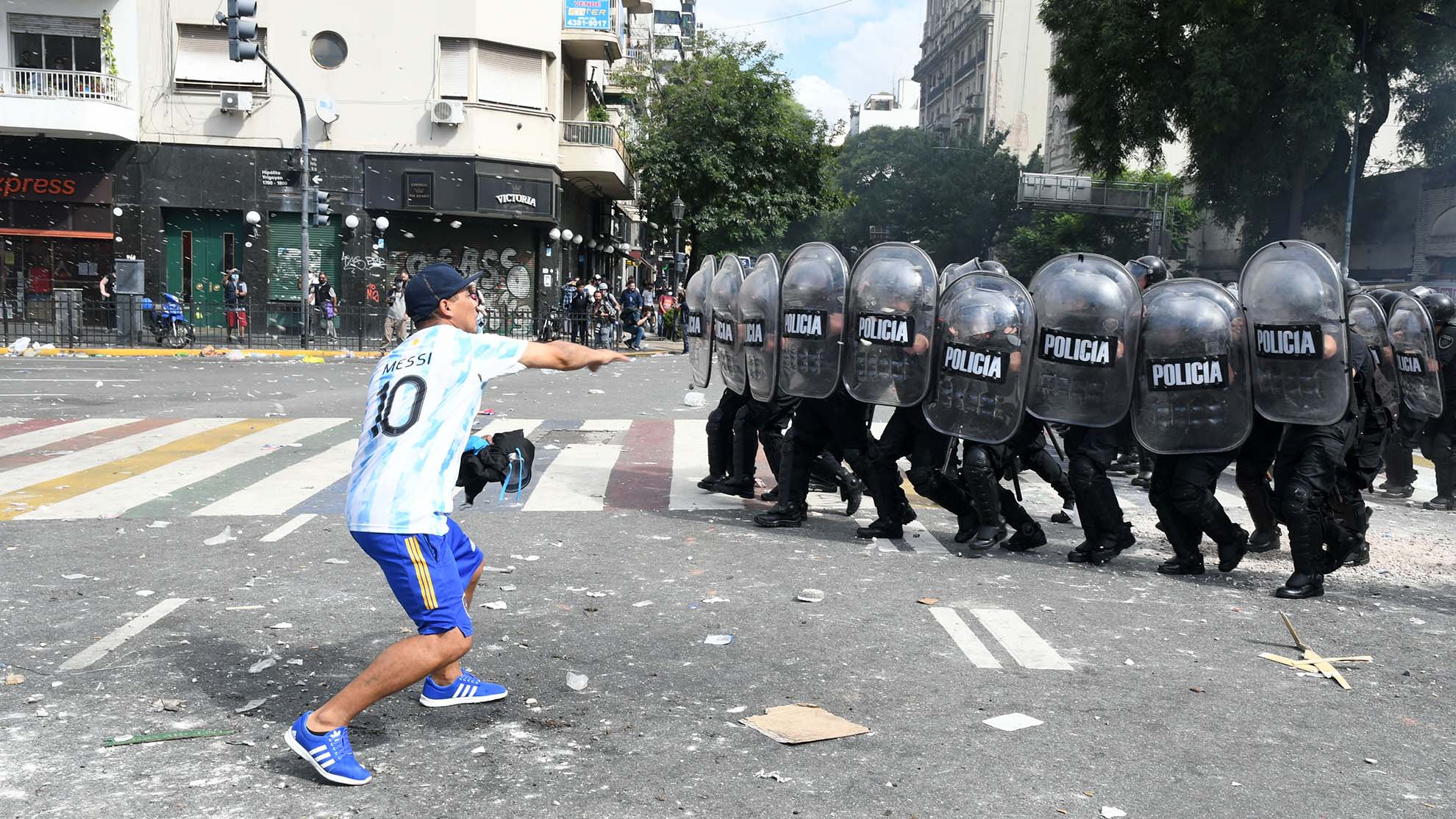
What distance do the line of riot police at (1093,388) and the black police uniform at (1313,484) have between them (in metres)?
0.01

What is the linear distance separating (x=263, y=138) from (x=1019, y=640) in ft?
94.6

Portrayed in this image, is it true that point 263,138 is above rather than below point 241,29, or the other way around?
below

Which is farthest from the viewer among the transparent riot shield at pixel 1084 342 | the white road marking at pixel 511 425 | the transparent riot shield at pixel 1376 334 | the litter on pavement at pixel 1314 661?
the white road marking at pixel 511 425

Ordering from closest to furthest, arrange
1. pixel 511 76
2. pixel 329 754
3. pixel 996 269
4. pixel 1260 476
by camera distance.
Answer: pixel 329 754
pixel 1260 476
pixel 996 269
pixel 511 76

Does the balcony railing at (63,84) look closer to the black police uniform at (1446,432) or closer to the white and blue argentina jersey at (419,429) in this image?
the black police uniform at (1446,432)

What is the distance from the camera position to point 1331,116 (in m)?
27.5

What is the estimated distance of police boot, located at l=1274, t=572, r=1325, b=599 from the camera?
6531mm

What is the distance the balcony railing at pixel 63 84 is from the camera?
28.7 metres

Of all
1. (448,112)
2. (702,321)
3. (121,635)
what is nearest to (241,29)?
(702,321)

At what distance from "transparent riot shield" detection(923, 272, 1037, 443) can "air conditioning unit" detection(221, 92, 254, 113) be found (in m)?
26.6

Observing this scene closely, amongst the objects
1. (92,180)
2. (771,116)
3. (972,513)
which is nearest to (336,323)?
(92,180)

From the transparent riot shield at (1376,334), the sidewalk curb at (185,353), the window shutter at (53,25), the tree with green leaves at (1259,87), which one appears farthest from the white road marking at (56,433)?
the tree with green leaves at (1259,87)

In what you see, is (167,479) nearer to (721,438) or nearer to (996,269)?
(721,438)

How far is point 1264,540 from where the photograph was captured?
305 inches
